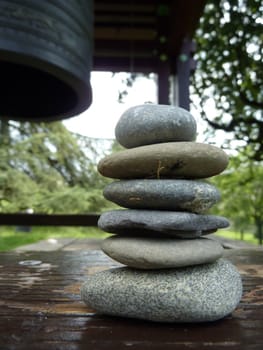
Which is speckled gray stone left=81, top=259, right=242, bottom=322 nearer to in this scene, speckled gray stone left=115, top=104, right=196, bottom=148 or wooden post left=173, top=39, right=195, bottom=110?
speckled gray stone left=115, top=104, right=196, bottom=148

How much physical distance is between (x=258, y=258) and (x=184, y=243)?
1.29 meters

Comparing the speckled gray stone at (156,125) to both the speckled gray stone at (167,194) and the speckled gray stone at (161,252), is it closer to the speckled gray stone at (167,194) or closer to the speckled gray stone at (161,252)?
the speckled gray stone at (167,194)

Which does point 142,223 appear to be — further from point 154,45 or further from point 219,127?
point 219,127

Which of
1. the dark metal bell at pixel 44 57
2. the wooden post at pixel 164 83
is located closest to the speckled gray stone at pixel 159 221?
the dark metal bell at pixel 44 57

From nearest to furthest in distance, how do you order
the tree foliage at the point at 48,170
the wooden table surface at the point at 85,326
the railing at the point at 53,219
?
the wooden table surface at the point at 85,326
the railing at the point at 53,219
the tree foliage at the point at 48,170

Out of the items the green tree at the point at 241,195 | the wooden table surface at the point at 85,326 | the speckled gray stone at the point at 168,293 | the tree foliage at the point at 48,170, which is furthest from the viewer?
the green tree at the point at 241,195

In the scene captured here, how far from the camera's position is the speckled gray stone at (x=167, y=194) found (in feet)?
3.41

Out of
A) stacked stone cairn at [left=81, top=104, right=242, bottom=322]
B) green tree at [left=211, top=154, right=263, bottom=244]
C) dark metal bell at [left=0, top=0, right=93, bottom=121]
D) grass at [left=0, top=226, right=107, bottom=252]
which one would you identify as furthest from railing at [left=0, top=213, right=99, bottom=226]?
green tree at [left=211, top=154, right=263, bottom=244]

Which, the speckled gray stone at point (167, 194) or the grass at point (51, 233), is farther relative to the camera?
the grass at point (51, 233)

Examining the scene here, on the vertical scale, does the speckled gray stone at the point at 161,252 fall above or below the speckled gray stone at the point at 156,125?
below

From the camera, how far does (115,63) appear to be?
3510mm

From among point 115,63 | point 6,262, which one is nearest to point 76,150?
point 115,63

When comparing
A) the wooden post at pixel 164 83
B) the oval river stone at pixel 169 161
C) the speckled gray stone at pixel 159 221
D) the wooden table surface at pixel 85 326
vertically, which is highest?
the wooden post at pixel 164 83

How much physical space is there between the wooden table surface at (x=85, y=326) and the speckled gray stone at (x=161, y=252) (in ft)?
0.55
